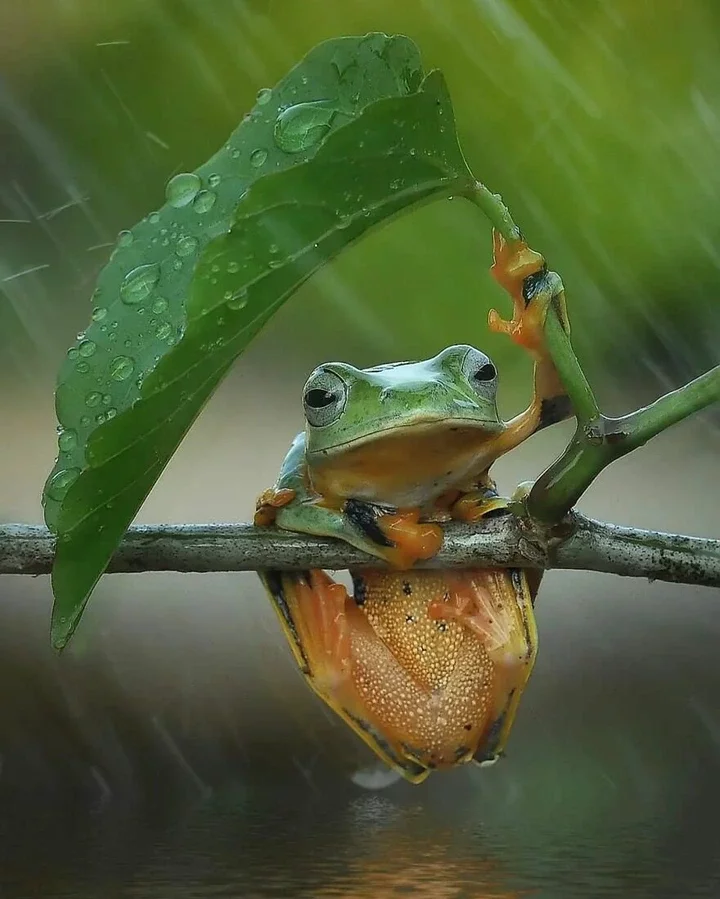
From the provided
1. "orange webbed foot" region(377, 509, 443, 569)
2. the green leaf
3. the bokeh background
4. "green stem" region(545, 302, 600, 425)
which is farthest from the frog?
the bokeh background

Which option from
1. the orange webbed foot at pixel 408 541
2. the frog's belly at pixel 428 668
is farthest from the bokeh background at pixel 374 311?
the orange webbed foot at pixel 408 541

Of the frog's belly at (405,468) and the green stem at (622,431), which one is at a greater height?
the green stem at (622,431)

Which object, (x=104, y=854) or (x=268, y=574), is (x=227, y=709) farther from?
(x=268, y=574)

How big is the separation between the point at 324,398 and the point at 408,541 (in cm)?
16

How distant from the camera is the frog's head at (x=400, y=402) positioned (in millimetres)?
821

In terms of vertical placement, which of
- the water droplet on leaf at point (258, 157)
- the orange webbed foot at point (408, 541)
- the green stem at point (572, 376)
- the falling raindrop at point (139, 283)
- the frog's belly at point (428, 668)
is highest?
the water droplet on leaf at point (258, 157)

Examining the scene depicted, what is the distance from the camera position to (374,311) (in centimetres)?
211

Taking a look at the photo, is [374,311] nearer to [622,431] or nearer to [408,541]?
[408,541]

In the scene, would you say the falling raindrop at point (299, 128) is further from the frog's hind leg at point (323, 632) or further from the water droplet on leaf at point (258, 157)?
the frog's hind leg at point (323, 632)

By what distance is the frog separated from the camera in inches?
32.8

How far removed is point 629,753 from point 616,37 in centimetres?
150

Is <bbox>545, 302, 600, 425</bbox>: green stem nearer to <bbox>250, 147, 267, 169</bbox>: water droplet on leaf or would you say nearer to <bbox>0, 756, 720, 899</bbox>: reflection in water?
<bbox>250, 147, 267, 169</bbox>: water droplet on leaf

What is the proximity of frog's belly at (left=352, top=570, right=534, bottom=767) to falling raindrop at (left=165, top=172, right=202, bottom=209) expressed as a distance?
0.52 metres

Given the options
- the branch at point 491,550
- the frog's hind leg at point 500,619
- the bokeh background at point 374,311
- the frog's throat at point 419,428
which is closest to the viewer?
the branch at point 491,550
